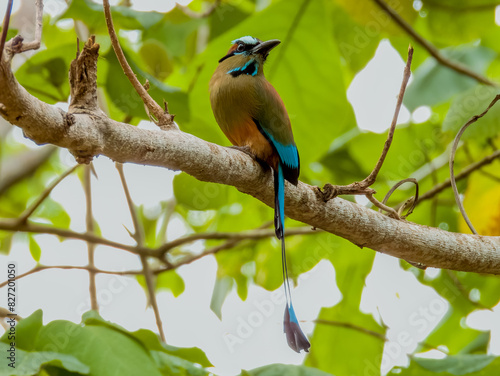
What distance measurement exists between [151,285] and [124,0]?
1848 millimetres

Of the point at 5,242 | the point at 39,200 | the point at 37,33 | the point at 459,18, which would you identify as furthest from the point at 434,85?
the point at 5,242

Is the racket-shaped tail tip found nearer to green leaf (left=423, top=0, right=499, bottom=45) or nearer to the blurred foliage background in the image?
the blurred foliage background

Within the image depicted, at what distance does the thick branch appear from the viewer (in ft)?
4.46

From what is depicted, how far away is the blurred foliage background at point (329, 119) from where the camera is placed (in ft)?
9.05

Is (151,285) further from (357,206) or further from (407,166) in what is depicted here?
(407,166)

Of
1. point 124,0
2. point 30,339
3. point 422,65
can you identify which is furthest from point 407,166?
point 30,339

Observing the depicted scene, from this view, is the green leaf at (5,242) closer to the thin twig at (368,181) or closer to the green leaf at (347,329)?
the green leaf at (347,329)

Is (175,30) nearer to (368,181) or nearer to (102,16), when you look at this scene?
(102,16)

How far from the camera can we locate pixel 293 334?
7.20 feet

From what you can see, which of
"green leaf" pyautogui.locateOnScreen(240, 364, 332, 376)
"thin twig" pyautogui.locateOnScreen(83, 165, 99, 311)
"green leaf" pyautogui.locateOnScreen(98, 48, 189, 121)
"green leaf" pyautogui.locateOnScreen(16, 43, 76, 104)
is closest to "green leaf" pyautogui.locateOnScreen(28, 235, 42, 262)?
"thin twig" pyautogui.locateOnScreen(83, 165, 99, 311)

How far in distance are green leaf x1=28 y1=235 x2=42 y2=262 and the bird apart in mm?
1542

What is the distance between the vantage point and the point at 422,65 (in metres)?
3.84

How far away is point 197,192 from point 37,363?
5.26ft

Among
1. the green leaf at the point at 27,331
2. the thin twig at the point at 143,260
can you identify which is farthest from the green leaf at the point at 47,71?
the green leaf at the point at 27,331
